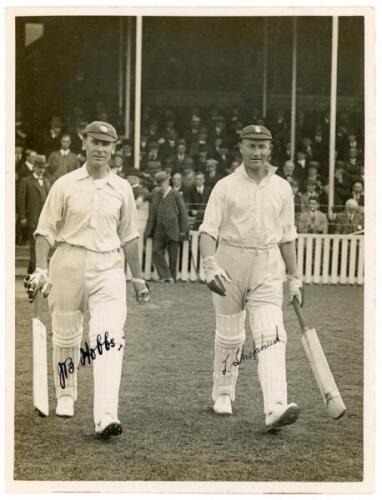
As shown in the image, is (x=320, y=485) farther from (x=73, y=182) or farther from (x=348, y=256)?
(x=348, y=256)

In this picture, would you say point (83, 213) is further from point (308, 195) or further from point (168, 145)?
point (168, 145)

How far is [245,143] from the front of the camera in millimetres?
5262

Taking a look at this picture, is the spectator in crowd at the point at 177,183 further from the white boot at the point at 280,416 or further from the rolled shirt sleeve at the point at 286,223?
the white boot at the point at 280,416

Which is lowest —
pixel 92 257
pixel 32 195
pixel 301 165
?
pixel 92 257

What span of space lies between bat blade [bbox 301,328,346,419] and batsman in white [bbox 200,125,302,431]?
193 millimetres

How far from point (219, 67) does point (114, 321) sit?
401 inches

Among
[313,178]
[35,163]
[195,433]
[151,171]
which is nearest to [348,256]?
[313,178]

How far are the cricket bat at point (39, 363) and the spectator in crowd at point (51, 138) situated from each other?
384 centimetres

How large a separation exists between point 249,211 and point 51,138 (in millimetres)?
4088

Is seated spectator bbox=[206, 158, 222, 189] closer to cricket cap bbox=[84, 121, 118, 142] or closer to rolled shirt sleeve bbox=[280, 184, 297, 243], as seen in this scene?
rolled shirt sleeve bbox=[280, 184, 297, 243]

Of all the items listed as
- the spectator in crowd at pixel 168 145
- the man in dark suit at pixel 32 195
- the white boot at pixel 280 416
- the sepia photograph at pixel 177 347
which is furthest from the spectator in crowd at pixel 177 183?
the white boot at pixel 280 416

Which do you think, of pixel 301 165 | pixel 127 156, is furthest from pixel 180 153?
pixel 301 165

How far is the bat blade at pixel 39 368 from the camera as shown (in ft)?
16.4

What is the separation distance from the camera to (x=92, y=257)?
5051 mm
